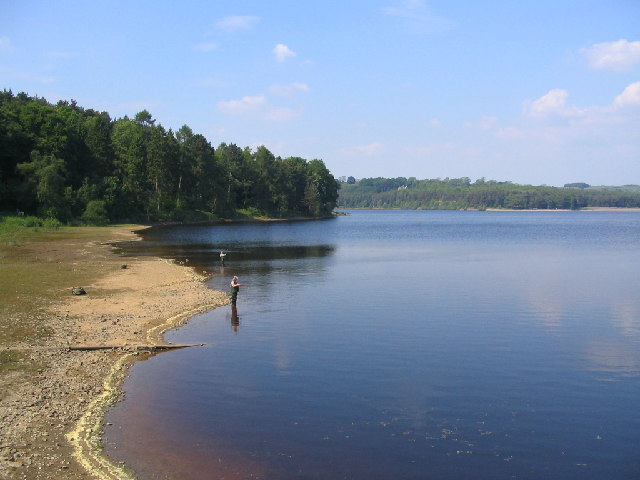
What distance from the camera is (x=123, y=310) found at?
A: 2812 cm

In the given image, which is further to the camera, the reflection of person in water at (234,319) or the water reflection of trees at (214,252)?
the water reflection of trees at (214,252)

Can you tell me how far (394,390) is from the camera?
17391 millimetres

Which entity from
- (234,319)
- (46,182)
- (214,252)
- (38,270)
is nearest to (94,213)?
(46,182)

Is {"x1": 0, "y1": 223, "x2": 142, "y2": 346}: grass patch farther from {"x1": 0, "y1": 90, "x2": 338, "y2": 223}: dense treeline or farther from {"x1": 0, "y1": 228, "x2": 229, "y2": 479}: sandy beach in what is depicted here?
{"x1": 0, "y1": 90, "x2": 338, "y2": 223}: dense treeline

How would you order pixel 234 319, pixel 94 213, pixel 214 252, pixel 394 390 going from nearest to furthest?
pixel 394 390 < pixel 234 319 < pixel 214 252 < pixel 94 213

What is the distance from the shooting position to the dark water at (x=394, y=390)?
12945mm

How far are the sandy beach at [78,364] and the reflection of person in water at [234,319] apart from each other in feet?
6.08

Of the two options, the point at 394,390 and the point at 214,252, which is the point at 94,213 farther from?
the point at 394,390

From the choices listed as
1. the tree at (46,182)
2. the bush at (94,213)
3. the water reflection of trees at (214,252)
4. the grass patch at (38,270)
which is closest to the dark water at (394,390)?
the grass patch at (38,270)

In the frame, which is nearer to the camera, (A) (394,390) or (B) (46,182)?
(A) (394,390)

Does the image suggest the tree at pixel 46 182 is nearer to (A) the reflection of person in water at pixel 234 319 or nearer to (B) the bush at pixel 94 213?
(B) the bush at pixel 94 213

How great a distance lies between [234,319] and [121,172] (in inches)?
4056

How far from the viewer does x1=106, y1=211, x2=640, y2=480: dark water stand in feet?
42.5

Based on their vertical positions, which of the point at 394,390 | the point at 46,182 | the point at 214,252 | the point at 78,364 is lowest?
the point at 394,390
